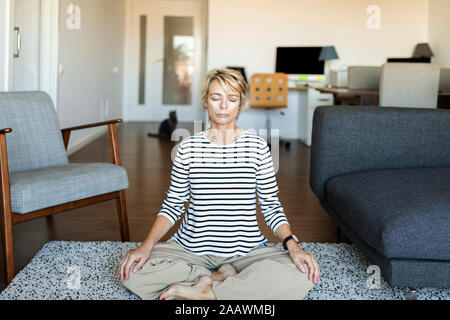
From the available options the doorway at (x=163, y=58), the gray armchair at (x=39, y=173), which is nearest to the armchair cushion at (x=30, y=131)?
the gray armchair at (x=39, y=173)

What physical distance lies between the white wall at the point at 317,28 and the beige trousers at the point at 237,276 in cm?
Answer: 649

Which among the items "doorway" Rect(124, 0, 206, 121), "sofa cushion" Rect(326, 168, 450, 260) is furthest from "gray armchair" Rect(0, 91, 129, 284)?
"doorway" Rect(124, 0, 206, 121)

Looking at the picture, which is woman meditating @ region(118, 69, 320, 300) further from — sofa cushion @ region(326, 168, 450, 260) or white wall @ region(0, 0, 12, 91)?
white wall @ region(0, 0, 12, 91)

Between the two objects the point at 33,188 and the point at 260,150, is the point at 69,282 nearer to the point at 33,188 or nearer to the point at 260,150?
the point at 33,188

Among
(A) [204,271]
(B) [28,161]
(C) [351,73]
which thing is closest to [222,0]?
(C) [351,73]

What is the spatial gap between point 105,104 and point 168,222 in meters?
6.38

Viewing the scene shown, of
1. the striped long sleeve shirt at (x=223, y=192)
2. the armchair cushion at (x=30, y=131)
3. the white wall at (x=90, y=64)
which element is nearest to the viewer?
the striped long sleeve shirt at (x=223, y=192)

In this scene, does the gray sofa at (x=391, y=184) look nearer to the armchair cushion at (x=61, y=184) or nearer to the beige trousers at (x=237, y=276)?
the beige trousers at (x=237, y=276)

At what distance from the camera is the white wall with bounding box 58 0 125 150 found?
546 centimetres

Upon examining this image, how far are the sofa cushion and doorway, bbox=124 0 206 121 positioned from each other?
302 inches

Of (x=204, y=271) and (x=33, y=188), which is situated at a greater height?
(x=33, y=188)

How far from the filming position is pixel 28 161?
2.69m

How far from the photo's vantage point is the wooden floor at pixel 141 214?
2.75 meters

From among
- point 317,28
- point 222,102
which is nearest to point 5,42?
point 222,102
